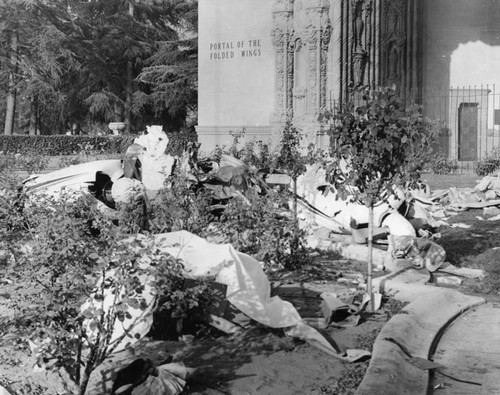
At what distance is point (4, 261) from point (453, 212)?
1054 cm

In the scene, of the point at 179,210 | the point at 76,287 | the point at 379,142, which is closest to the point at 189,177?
the point at 179,210

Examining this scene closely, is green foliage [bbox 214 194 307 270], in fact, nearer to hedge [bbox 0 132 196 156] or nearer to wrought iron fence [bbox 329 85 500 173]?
wrought iron fence [bbox 329 85 500 173]

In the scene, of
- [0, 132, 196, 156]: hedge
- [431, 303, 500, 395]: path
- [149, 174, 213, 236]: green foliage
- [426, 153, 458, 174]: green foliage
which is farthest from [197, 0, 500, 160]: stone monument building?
[431, 303, 500, 395]: path

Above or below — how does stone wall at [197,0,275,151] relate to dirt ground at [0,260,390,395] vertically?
above

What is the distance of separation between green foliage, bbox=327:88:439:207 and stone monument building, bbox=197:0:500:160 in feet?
39.0

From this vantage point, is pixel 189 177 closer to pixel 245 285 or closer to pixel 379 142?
pixel 379 142

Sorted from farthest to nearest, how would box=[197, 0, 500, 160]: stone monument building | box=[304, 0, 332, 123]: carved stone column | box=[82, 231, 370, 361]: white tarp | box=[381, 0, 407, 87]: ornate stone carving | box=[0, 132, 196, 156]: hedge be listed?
box=[0, 132, 196, 156]: hedge
box=[381, 0, 407, 87]: ornate stone carving
box=[197, 0, 500, 160]: stone monument building
box=[304, 0, 332, 123]: carved stone column
box=[82, 231, 370, 361]: white tarp

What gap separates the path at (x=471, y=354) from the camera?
17.3 ft

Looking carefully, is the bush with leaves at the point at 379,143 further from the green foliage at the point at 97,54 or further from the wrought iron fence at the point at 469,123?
the green foliage at the point at 97,54

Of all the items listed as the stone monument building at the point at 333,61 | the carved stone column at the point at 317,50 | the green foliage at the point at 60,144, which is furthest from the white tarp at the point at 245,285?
the green foliage at the point at 60,144

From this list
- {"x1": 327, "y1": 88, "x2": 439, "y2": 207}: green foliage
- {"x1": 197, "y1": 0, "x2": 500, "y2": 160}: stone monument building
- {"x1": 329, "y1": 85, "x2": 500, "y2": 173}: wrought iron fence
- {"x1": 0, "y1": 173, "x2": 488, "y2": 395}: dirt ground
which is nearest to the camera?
{"x1": 0, "y1": 173, "x2": 488, "y2": 395}: dirt ground

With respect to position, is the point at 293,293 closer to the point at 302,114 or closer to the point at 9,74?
the point at 302,114

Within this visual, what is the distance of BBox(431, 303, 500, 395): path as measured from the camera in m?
5.27

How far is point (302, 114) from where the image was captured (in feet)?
76.0
